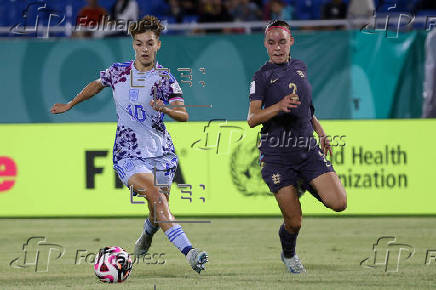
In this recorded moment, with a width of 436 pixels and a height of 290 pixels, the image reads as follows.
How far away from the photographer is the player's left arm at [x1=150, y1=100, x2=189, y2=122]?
8422 mm

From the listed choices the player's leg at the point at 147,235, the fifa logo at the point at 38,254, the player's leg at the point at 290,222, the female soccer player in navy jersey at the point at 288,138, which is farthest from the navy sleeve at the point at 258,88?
the fifa logo at the point at 38,254

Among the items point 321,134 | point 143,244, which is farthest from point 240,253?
point 321,134

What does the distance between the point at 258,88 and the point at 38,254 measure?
3330 millimetres

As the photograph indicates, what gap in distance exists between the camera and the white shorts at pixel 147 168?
29.4ft

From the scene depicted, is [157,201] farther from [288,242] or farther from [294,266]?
[294,266]

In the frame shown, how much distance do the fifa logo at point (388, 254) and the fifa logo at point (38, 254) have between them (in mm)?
3238

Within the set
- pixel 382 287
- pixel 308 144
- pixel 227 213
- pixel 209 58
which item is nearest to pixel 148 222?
pixel 308 144

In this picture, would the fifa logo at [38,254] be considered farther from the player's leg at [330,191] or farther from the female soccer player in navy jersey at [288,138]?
the player's leg at [330,191]

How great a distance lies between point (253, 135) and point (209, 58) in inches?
92.3

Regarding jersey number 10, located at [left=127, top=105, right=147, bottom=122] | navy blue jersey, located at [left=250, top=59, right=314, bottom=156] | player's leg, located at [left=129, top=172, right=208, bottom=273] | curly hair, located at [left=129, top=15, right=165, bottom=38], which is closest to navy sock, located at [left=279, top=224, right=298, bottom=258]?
navy blue jersey, located at [left=250, top=59, right=314, bottom=156]

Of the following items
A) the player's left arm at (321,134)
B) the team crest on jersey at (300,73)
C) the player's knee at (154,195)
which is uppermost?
the team crest on jersey at (300,73)

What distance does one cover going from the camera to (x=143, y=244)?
9.92 metres

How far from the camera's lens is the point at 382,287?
8.31 m

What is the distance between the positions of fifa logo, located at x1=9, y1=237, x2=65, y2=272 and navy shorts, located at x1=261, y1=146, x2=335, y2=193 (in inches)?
95.2
